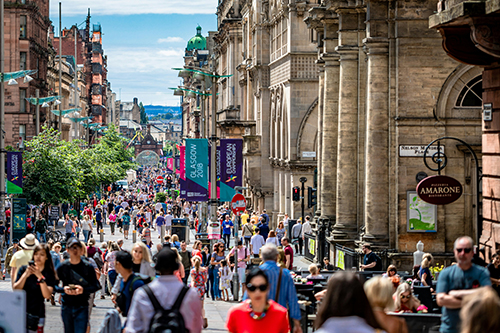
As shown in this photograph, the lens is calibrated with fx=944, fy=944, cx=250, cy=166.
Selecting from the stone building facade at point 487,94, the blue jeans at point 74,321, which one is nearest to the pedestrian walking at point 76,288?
the blue jeans at point 74,321

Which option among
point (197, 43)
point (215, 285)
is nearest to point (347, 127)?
point (215, 285)

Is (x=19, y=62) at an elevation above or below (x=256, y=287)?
above

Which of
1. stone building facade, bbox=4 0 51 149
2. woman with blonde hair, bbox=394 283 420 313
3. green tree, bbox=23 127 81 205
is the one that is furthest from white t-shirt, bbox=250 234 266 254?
stone building facade, bbox=4 0 51 149

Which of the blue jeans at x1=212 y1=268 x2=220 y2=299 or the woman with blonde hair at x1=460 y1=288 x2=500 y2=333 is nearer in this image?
the woman with blonde hair at x1=460 y1=288 x2=500 y2=333

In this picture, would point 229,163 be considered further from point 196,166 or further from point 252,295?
point 252,295

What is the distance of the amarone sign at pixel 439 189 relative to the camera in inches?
744

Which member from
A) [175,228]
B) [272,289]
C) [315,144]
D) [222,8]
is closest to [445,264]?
[272,289]

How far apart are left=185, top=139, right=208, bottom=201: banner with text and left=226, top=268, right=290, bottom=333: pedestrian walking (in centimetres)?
2728

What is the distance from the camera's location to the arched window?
75.0 feet

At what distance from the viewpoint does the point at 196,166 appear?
116 feet

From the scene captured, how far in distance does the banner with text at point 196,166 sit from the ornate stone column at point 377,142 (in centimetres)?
1233

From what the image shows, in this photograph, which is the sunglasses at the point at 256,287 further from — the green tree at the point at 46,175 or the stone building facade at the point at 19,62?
the stone building facade at the point at 19,62

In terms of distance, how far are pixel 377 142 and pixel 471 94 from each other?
100 inches

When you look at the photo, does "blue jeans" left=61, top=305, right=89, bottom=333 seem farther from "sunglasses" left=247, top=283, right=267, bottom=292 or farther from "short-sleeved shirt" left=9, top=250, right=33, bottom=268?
"sunglasses" left=247, top=283, right=267, bottom=292
